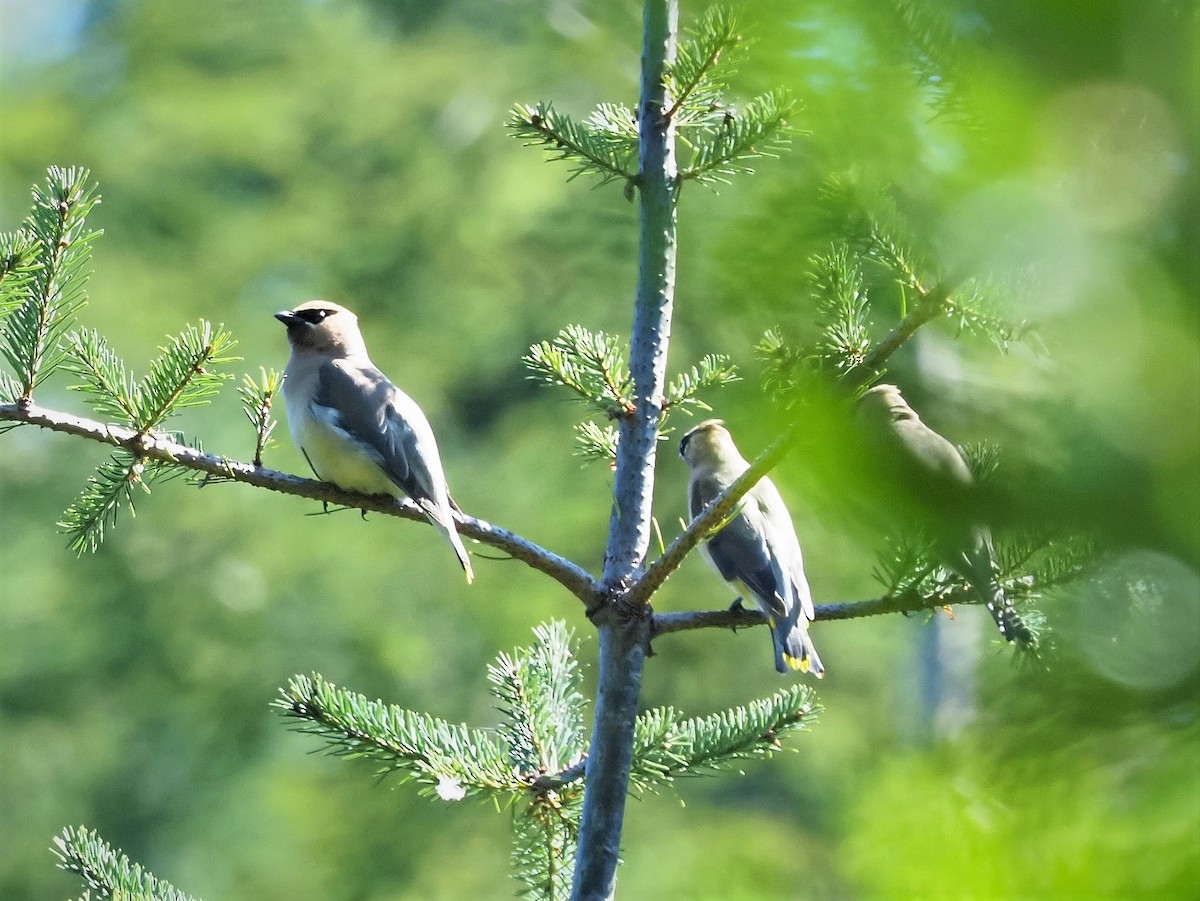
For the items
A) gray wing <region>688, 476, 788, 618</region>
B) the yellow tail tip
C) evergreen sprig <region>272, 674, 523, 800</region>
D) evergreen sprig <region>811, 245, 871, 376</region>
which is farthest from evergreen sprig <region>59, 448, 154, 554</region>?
the yellow tail tip

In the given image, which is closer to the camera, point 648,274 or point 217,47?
point 648,274

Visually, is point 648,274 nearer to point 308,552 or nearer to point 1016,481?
point 1016,481

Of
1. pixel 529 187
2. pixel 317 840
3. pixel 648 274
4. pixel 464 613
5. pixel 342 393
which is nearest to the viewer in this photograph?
pixel 648 274

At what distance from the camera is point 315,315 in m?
5.65

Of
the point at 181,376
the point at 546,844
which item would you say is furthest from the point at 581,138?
the point at 546,844

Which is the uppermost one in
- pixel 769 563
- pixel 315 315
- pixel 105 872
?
pixel 315 315

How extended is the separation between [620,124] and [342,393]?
211 centimetres

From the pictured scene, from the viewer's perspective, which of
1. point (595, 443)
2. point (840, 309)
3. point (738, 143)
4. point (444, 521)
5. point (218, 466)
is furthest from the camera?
point (444, 521)

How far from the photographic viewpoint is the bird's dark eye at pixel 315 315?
5602 millimetres

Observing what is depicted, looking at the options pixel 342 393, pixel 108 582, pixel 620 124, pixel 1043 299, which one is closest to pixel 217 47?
pixel 108 582

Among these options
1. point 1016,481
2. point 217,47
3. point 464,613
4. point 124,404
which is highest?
point 217,47

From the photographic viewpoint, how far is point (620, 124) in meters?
3.16

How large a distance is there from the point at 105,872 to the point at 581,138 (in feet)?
6.08

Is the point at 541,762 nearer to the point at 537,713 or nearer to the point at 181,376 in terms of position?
the point at 537,713
